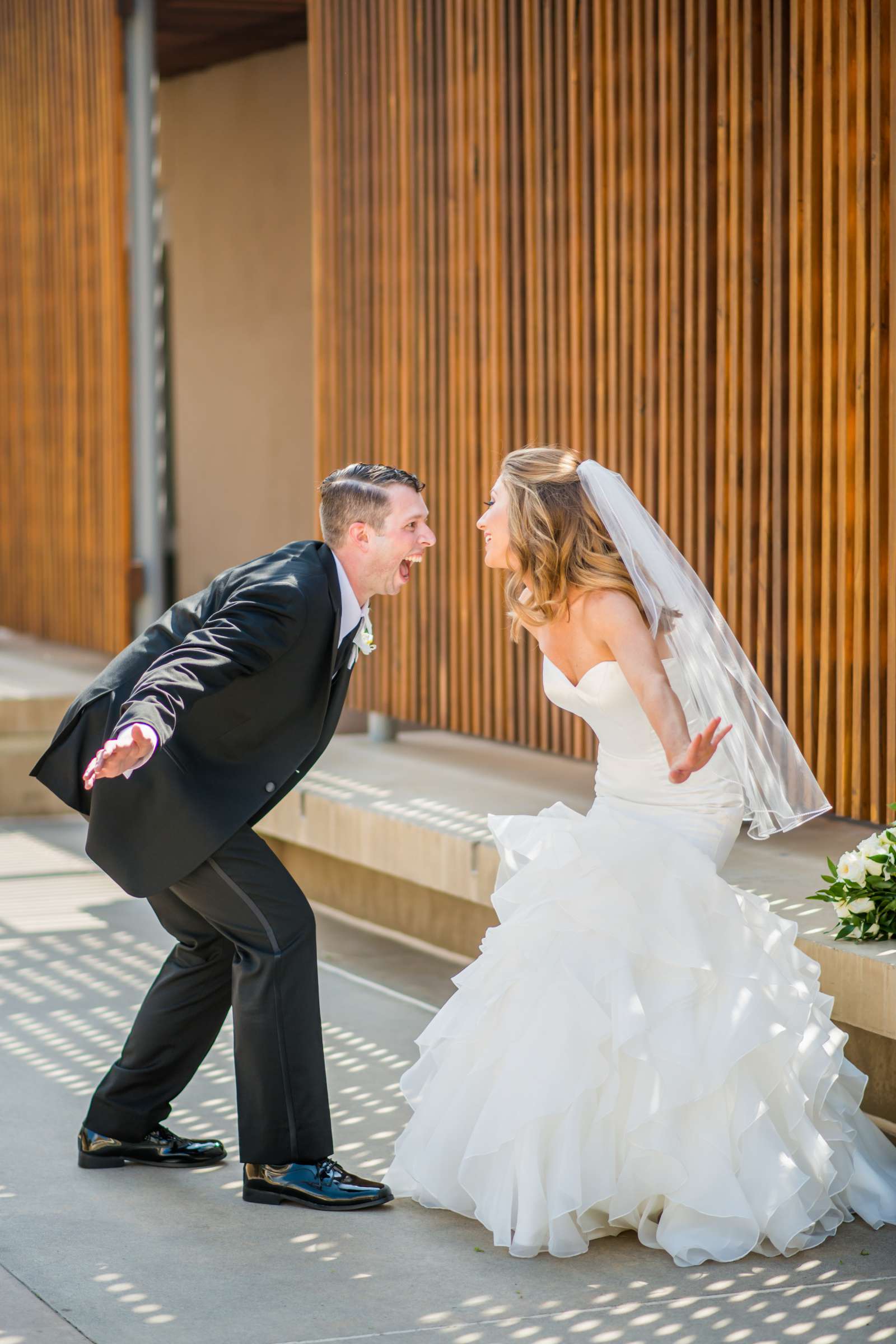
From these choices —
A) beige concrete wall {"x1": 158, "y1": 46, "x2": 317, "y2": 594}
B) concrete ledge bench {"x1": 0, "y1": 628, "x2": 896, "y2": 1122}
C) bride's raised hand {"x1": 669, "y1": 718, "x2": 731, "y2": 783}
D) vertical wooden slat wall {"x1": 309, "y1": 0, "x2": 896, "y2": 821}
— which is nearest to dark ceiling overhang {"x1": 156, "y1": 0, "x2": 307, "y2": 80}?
beige concrete wall {"x1": 158, "y1": 46, "x2": 317, "y2": 594}

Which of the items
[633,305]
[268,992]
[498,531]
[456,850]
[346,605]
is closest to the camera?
[268,992]

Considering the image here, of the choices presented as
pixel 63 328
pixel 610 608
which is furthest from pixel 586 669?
pixel 63 328

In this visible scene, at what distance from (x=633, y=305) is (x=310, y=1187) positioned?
2903mm

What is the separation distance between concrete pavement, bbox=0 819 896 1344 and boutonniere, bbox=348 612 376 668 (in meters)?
1.09

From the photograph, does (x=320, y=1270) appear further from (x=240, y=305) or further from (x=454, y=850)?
(x=240, y=305)

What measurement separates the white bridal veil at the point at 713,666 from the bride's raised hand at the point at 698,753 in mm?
295

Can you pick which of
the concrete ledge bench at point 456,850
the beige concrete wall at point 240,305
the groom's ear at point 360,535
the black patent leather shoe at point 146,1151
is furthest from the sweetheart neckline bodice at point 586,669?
the beige concrete wall at point 240,305

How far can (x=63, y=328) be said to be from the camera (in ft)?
30.1

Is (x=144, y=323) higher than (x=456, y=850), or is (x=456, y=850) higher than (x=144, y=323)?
(x=144, y=323)

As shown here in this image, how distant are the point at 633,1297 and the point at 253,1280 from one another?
0.66 meters

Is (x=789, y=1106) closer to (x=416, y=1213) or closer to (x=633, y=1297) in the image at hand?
(x=633, y=1297)

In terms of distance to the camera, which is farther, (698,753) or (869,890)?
(869,890)

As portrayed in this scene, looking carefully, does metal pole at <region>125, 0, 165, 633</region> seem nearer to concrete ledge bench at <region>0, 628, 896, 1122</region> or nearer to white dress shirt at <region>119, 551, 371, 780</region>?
concrete ledge bench at <region>0, 628, 896, 1122</region>

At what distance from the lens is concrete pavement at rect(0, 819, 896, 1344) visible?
278cm
